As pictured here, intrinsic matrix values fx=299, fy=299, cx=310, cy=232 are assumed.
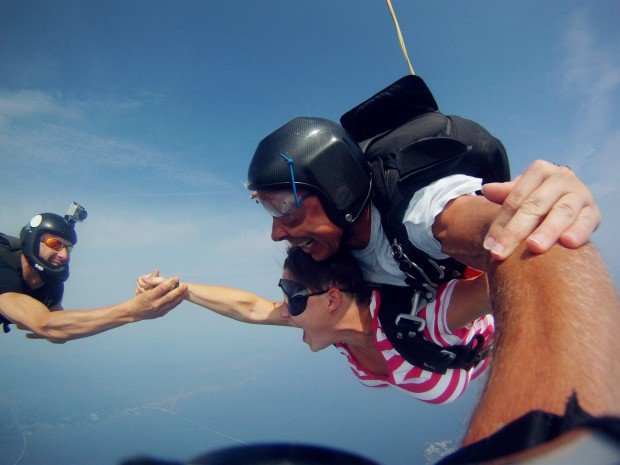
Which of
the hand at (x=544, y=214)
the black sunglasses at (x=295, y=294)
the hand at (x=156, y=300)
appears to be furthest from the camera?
the hand at (x=156, y=300)

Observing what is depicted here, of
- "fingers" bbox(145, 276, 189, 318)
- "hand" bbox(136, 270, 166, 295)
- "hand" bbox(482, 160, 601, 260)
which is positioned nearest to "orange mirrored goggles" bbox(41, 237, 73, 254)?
"hand" bbox(136, 270, 166, 295)

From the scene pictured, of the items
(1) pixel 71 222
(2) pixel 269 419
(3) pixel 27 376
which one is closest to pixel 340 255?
(1) pixel 71 222

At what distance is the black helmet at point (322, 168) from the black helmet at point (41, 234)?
4462mm

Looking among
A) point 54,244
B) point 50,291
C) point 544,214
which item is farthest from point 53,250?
point 544,214

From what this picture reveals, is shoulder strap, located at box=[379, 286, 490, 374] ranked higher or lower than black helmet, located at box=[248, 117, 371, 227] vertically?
lower

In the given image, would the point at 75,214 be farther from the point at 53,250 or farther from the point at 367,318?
the point at 367,318

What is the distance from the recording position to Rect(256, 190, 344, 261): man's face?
230 cm

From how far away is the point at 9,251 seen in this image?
469 centimetres

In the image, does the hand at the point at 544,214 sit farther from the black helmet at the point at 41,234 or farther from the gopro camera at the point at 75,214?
the gopro camera at the point at 75,214

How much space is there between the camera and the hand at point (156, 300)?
3.08 metres

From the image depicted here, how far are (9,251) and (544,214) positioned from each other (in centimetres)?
664

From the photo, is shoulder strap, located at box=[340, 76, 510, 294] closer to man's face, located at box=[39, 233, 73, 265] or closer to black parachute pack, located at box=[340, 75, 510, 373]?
black parachute pack, located at box=[340, 75, 510, 373]

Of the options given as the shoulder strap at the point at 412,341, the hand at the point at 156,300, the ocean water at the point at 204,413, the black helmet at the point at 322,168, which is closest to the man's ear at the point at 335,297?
the shoulder strap at the point at 412,341

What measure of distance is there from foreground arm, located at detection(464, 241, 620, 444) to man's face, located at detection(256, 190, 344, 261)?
143 centimetres
